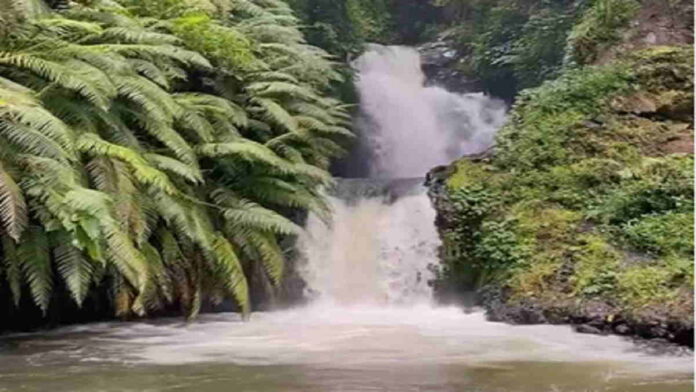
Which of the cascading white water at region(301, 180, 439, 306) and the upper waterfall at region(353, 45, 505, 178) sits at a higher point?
the upper waterfall at region(353, 45, 505, 178)

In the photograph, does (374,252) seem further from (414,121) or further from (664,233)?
(414,121)

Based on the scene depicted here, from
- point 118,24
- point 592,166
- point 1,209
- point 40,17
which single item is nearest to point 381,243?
point 592,166

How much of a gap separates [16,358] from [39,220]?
3.56ft

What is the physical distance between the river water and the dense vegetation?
47cm

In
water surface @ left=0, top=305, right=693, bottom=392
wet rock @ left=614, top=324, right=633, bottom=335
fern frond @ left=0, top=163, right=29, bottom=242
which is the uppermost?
fern frond @ left=0, top=163, right=29, bottom=242

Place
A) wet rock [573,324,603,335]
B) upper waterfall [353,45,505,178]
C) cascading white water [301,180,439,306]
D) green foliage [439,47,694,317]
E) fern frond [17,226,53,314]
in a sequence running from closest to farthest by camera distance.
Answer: fern frond [17,226,53,314]
wet rock [573,324,603,335]
green foliage [439,47,694,317]
cascading white water [301,180,439,306]
upper waterfall [353,45,505,178]

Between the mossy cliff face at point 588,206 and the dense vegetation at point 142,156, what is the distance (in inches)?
77.4

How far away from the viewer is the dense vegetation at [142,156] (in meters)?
6.46

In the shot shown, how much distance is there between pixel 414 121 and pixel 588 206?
24.5 feet

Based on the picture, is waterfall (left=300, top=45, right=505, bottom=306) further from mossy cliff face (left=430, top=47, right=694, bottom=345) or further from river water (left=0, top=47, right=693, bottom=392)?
mossy cliff face (left=430, top=47, right=694, bottom=345)

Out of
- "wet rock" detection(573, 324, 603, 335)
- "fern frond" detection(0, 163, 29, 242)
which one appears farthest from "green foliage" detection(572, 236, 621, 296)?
"fern frond" detection(0, 163, 29, 242)

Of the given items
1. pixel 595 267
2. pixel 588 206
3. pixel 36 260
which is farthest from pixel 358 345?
pixel 588 206

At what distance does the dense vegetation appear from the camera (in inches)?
255

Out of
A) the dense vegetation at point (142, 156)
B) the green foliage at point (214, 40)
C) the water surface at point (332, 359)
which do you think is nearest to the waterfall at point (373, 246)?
the dense vegetation at point (142, 156)
